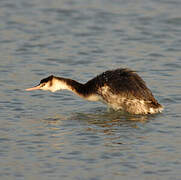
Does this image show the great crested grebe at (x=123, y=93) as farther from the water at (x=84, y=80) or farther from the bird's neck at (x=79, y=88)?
the water at (x=84, y=80)

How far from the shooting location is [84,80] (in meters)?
15.0

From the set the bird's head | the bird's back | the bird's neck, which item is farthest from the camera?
the bird's head

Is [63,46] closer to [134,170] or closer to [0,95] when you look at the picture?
[0,95]

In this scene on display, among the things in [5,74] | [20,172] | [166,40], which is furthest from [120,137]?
[166,40]

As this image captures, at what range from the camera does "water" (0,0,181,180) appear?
9695 mm

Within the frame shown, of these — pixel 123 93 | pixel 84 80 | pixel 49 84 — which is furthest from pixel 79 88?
pixel 84 80

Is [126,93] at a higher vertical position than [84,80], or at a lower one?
lower

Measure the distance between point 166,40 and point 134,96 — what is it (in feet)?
21.3

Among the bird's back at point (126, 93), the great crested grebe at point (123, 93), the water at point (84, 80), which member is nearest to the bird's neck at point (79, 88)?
the great crested grebe at point (123, 93)

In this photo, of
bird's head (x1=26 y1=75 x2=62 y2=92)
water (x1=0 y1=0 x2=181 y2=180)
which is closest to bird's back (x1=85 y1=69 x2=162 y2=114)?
water (x1=0 y1=0 x2=181 y2=180)

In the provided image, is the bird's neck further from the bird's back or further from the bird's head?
the bird's back

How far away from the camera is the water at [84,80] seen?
31.8 feet

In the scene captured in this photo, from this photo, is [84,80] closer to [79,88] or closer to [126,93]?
[79,88]

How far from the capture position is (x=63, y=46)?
1806cm
